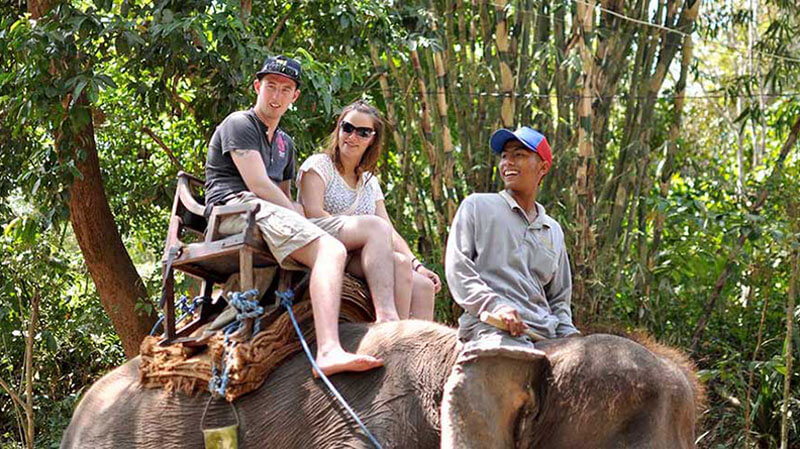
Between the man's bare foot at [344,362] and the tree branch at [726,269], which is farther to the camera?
the tree branch at [726,269]

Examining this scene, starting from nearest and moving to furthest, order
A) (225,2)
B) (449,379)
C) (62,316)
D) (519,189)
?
1. (449,379)
2. (519,189)
3. (225,2)
4. (62,316)

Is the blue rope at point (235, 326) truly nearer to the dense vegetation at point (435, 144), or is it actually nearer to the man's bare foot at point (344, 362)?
the man's bare foot at point (344, 362)

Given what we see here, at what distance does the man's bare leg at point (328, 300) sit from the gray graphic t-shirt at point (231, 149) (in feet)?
1.71

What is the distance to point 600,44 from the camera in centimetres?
739

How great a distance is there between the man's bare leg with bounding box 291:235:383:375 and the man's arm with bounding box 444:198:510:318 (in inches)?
16.8

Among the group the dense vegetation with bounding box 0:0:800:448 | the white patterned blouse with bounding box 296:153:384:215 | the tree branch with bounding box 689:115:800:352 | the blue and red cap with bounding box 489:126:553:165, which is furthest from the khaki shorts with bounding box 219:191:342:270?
the tree branch with bounding box 689:115:800:352

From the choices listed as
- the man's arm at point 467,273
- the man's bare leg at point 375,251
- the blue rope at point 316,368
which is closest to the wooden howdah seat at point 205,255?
the blue rope at point 316,368

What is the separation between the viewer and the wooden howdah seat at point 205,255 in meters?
4.16

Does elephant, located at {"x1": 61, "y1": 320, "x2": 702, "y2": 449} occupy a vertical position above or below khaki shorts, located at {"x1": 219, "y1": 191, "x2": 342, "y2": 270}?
below

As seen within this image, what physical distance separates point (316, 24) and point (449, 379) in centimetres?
432

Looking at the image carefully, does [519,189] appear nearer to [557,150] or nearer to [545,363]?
[545,363]

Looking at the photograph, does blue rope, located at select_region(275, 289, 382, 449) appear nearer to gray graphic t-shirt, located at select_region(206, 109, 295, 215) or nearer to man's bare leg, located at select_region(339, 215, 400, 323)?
man's bare leg, located at select_region(339, 215, 400, 323)

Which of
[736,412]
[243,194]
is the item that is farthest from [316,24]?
[736,412]

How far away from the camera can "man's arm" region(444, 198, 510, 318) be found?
343 centimetres
